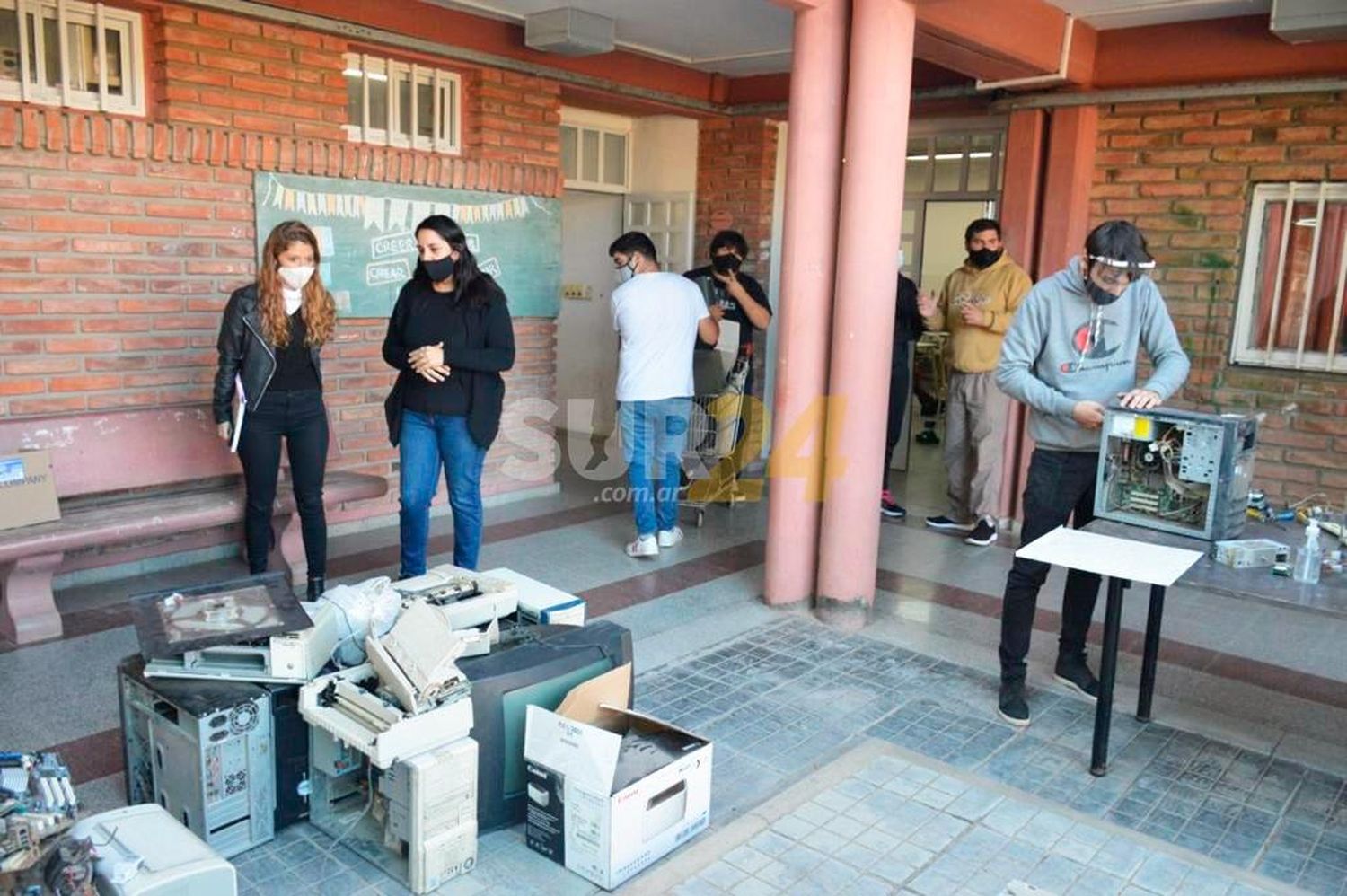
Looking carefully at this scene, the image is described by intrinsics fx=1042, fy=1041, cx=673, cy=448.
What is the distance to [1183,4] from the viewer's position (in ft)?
17.6

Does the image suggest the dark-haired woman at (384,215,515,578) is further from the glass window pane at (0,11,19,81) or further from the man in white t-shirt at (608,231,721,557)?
the glass window pane at (0,11,19,81)

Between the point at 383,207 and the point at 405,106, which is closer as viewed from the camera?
the point at 383,207

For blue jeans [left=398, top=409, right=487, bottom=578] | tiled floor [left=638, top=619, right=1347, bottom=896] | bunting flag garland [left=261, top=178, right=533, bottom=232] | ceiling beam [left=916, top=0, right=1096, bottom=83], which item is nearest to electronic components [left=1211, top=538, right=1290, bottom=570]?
tiled floor [left=638, top=619, right=1347, bottom=896]

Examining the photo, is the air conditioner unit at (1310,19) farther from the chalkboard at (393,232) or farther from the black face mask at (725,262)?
the chalkboard at (393,232)

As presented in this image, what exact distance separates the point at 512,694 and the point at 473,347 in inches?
77.8

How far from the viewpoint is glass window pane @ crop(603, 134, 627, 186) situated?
8.55 m

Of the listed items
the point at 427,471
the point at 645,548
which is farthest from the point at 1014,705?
the point at 427,471

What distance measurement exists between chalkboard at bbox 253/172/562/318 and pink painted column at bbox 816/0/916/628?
2.69 meters

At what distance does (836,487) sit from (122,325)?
11.5 feet

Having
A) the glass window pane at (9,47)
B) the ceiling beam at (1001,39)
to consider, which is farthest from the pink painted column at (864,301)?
the glass window pane at (9,47)

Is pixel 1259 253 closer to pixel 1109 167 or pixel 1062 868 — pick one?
pixel 1109 167

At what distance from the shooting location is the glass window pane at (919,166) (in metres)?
7.85

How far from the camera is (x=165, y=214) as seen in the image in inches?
200

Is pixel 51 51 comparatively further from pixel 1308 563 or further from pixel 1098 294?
pixel 1308 563
